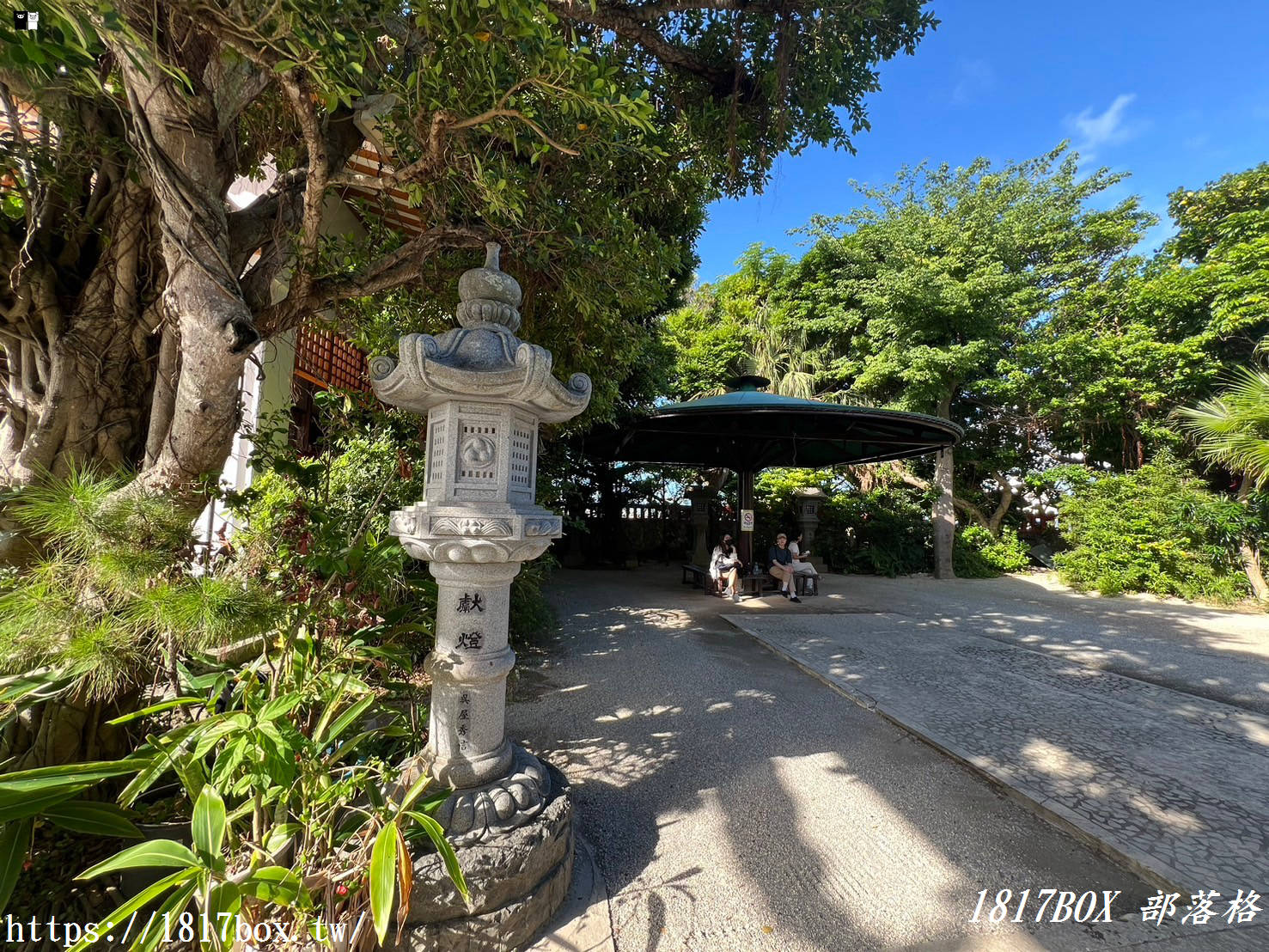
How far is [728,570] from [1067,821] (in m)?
5.83

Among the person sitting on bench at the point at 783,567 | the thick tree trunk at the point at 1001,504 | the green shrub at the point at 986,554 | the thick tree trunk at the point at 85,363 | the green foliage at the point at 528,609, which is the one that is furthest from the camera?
the thick tree trunk at the point at 1001,504

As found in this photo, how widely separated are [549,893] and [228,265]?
277 centimetres

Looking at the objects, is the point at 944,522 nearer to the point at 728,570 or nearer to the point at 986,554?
the point at 986,554

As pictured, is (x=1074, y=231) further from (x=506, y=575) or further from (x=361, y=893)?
(x=361, y=893)

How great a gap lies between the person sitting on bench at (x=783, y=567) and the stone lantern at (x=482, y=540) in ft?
20.9

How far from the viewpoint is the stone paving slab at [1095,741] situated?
2291 millimetres

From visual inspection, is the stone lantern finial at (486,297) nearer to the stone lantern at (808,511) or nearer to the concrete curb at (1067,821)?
the concrete curb at (1067,821)

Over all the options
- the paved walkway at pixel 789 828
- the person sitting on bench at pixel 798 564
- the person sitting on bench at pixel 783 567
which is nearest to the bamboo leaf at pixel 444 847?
the paved walkway at pixel 789 828

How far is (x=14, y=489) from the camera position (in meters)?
1.95

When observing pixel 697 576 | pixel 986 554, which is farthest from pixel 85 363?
pixel 986 554

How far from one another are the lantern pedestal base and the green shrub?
12.3 metres

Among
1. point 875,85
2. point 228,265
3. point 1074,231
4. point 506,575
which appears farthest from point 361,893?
point 1074,231

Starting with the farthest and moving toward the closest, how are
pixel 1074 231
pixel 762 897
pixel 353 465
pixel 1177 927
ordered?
1. pixel 1074 231
2. pixel 353 465
3. pixel 762 897
4. pixel 1177 927

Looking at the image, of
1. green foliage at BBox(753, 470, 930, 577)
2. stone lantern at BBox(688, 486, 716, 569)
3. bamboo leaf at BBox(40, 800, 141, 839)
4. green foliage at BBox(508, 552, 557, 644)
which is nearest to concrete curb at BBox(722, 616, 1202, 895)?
green foliage at BBox(508, 552, 557, 644)
